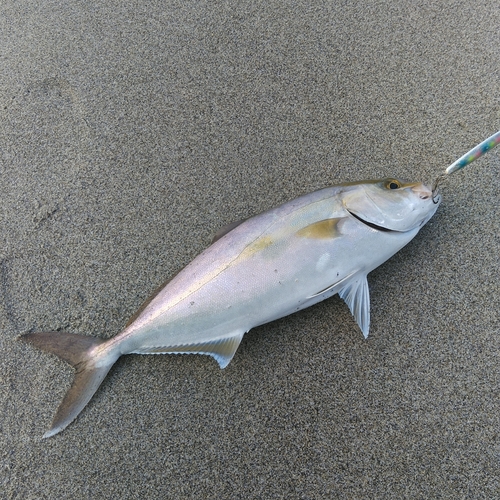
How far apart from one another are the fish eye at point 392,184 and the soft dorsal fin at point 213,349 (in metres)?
0.73

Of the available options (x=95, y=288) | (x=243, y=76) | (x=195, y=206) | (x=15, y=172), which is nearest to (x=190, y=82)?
(x=243, y=76)

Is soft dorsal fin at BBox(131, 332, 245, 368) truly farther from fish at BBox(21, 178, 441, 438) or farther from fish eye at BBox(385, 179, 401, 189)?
fish eye at BBox(385, 179, 401, 189)

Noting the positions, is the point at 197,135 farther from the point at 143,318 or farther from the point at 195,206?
the point at 143,318

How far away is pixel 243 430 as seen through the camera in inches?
55.0

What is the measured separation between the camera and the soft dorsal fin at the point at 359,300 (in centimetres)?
145

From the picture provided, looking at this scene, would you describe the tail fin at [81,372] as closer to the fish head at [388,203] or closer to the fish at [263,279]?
the fish at [263,279]

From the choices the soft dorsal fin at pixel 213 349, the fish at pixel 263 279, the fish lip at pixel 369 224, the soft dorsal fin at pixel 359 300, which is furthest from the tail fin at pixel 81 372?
the fish lip at pixel 369 224

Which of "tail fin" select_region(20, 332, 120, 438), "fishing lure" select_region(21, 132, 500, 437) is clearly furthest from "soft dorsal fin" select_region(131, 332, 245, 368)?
"tail fin" select_region(20, 332, 120, 438)

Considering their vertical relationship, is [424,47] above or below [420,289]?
above

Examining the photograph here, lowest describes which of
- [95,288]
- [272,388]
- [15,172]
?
[272,388]

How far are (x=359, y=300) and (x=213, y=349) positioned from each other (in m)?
0.54

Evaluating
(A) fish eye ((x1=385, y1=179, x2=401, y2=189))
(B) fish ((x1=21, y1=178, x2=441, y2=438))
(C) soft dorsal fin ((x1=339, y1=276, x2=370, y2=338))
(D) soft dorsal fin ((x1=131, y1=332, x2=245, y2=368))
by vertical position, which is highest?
(A) fish eye ((x1=385, y1=179, x2=401, y2=189))

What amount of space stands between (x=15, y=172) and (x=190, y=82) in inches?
35.6

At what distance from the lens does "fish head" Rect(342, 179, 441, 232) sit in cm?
143
